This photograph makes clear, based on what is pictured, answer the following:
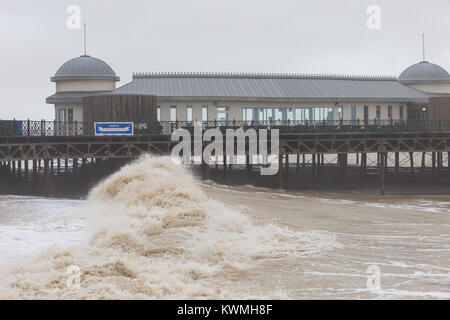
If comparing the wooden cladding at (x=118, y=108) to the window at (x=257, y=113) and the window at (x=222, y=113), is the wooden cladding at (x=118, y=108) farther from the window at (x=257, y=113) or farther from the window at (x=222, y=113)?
the window at (x=257, y=113)

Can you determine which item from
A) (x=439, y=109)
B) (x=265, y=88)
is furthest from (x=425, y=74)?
(x=265, y=88)

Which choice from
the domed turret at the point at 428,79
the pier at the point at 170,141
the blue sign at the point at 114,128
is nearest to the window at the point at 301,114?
the pier at the point at 170,141

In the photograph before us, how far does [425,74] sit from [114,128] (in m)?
28.9

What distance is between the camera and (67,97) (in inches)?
1924

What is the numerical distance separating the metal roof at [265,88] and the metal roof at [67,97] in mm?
2207

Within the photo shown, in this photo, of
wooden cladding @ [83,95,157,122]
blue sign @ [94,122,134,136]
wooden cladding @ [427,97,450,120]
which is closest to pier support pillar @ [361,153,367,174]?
wooden cladding @ [427,97,450,120]

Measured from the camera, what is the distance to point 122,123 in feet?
139

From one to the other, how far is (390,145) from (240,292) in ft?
109

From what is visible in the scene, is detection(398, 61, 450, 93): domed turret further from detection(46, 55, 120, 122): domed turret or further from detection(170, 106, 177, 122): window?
detection(46, 55, 120, 122): domed turret

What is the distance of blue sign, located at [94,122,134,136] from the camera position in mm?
42031

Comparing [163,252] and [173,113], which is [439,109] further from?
[163,252]

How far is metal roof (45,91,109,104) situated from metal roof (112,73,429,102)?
7.24 ft

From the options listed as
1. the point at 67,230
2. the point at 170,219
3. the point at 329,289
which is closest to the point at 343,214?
the point at 170,219
